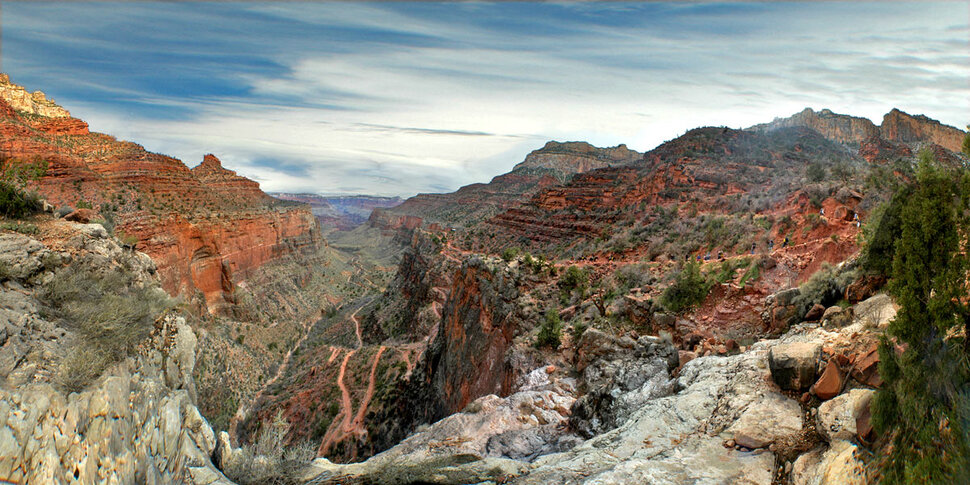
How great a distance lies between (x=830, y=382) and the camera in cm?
612

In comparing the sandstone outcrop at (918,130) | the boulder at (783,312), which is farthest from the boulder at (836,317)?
the sandstone outcrop at (918,130)

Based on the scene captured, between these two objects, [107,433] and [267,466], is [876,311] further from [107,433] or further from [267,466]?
[107,433]

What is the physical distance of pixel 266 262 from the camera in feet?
195

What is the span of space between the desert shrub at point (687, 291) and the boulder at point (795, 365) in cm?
714

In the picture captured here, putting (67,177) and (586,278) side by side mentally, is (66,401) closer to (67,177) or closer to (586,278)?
(586,278)

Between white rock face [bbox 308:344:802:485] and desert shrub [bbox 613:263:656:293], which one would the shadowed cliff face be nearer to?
white rock face [bbox 308:344:802:485]

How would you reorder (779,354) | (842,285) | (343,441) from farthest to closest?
(343,441), (842,285), (779,354)

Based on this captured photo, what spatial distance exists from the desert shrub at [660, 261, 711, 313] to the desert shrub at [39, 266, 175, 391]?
47.5ft

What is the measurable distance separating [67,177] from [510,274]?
121 ft

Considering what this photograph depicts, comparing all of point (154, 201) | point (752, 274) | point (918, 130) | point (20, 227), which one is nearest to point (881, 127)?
point (918, 130)

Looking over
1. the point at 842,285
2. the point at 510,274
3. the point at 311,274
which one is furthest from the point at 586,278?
the point at 311,274

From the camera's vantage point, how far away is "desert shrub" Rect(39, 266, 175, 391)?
567cm

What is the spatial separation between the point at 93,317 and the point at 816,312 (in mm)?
14340

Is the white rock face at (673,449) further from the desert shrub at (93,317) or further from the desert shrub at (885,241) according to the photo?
the desert shrub at (93,317)
